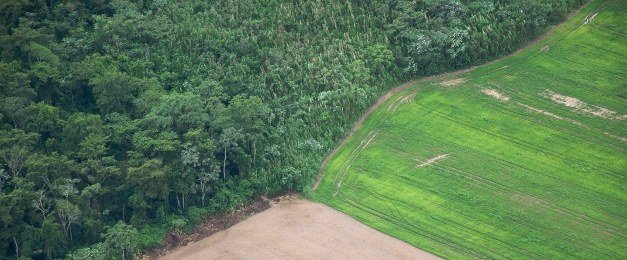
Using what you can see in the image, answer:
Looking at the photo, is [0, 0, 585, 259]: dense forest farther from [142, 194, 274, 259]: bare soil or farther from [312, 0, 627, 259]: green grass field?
[312, 0, 627, 259]: green grass field

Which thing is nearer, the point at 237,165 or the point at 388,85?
the point at 237,165

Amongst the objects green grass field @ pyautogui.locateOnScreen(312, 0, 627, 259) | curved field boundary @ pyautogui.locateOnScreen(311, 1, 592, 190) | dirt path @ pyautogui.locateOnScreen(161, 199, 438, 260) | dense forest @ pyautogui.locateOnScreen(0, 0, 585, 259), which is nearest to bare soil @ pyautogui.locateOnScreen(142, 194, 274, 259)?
dirt path @ pyautogui.locateOnScreen(161, 199, 438, 260)

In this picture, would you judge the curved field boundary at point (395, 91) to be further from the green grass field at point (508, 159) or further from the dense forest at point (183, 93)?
the dense forest at point (183, 93)

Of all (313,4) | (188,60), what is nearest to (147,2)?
(188,60)

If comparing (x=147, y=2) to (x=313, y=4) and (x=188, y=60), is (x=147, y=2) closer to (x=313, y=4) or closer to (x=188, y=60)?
(x=188, y=60)

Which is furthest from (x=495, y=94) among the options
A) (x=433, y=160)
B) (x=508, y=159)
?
(x=433, y=160)

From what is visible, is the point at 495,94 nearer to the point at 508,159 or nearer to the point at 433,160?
the point at 508,159
